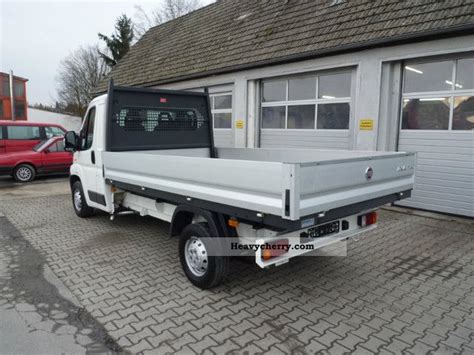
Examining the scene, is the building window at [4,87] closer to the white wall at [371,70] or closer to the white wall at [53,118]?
the white wall at [53,118]

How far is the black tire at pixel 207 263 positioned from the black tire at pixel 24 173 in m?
10.0

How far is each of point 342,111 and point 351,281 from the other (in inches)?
200

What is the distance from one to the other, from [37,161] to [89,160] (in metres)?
7.36

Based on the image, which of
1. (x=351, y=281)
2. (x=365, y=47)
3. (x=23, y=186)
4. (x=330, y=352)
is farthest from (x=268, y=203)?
(x=23, y=186)

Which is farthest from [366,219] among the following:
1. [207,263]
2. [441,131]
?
[441,131]

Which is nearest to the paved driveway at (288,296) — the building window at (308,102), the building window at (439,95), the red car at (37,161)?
the building window at (439,95)

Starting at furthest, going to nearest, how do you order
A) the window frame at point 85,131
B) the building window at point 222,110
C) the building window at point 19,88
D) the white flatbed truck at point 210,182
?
1. the building window at point 19,88
2. the building window at point 222,110
3. the window frame at point 85,131
4. the white flatbed truck at point 210,182

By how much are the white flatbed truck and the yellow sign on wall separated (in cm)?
317

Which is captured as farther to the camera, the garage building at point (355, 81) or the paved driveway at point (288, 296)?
the garage building at point (355, 81)

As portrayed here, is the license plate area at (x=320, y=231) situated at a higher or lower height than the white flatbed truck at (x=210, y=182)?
lower

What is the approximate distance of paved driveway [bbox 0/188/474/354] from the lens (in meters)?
2.93

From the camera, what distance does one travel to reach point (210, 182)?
3.38m

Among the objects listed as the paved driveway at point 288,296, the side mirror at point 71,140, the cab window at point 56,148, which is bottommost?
the paved driveway at point 288,296

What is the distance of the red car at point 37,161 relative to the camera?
11438mm
